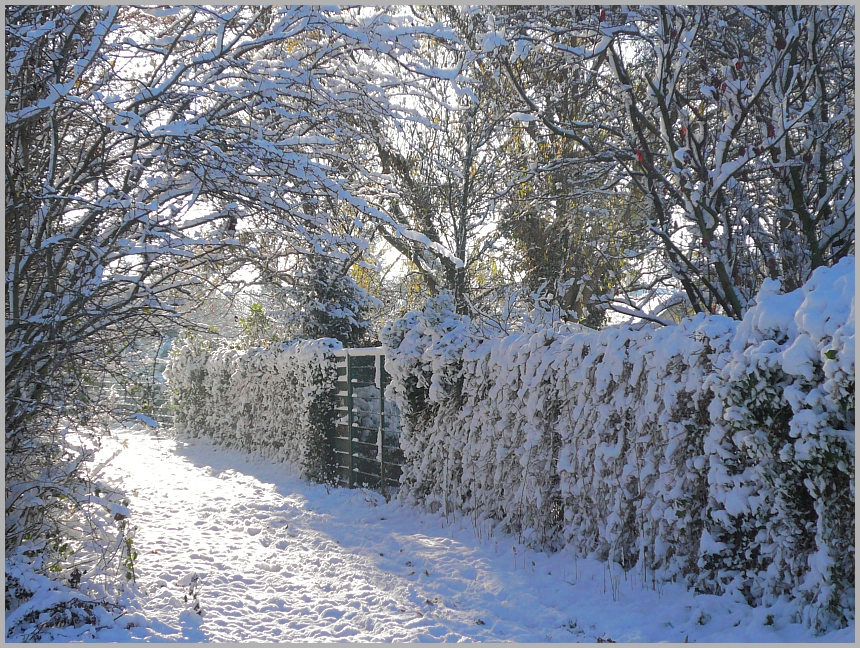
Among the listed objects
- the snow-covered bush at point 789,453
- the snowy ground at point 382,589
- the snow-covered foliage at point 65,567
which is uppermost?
the snow-covered bush at point 789,453

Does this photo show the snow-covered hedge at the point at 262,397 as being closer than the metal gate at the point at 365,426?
No

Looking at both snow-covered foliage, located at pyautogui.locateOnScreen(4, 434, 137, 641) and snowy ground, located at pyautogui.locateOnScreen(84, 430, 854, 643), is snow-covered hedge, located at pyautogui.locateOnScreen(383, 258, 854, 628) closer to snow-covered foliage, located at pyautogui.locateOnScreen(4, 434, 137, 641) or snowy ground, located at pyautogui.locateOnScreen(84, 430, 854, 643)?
snowy ground, located at pyautogui.locateOnScreen(84, 430, 854, 643)

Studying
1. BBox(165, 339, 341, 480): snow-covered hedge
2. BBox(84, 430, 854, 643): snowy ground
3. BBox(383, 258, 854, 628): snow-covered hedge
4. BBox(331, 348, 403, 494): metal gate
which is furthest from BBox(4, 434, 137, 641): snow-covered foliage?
BBox(165, 339, 341, 480): snow-covered hedge

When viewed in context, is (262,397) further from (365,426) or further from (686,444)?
(686,444)

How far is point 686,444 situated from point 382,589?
2232 mm

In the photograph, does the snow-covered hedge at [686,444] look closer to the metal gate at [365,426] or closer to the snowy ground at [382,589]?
the snowy ground at [382,589]

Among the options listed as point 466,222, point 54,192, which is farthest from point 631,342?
point 466,222

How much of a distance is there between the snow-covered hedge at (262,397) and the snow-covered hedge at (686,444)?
2.93 m

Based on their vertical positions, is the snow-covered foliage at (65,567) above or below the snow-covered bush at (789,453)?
below

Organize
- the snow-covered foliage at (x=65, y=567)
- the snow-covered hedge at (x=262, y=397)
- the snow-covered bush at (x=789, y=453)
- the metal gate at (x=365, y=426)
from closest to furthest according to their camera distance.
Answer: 1. the snow-covered bush at (x=789, y=453)
2. the snow-covered foliage at (x=65, y=567)
3. the metal gate at (x=365, y=426)
4. the snow-covered hedge at (x=262, y=397)

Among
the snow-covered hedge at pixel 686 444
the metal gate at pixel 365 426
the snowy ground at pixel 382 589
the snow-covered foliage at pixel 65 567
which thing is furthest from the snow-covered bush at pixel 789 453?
the metal gate at pixel 365 426

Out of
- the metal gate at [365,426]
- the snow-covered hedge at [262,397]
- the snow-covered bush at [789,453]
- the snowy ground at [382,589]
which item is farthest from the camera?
the snow-covered hedge at [262,397]

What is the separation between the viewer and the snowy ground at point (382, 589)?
3.74m

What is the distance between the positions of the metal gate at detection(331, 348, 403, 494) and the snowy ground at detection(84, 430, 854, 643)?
534mm
